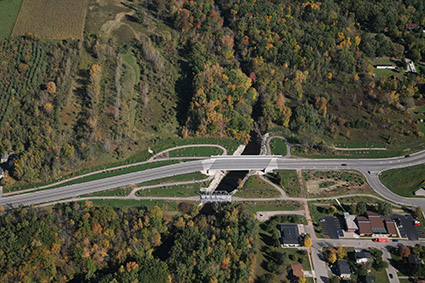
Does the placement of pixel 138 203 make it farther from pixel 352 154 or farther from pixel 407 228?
pixel 407 228

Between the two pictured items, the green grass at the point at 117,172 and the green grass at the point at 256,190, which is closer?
the green grass at the point at 117,172

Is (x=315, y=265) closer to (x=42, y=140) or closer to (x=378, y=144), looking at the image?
(x=378, y=144)

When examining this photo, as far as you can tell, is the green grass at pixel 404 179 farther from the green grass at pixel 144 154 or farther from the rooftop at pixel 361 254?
the green grass at pixel 144 154

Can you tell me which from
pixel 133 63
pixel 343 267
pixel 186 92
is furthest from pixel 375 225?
pixel 133 63

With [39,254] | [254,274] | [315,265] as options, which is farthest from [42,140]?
[315,265]

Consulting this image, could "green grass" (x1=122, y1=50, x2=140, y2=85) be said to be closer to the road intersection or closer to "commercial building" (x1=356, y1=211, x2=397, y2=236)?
the road intersection

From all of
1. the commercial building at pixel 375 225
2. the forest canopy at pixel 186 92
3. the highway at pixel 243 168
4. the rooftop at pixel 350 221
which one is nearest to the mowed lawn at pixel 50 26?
the forest canopy at pixel 186 92

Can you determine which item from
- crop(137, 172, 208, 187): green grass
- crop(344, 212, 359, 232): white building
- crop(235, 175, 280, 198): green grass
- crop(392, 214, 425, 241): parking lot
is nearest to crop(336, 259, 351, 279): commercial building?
crop(344, 212, 359, 232): white building
